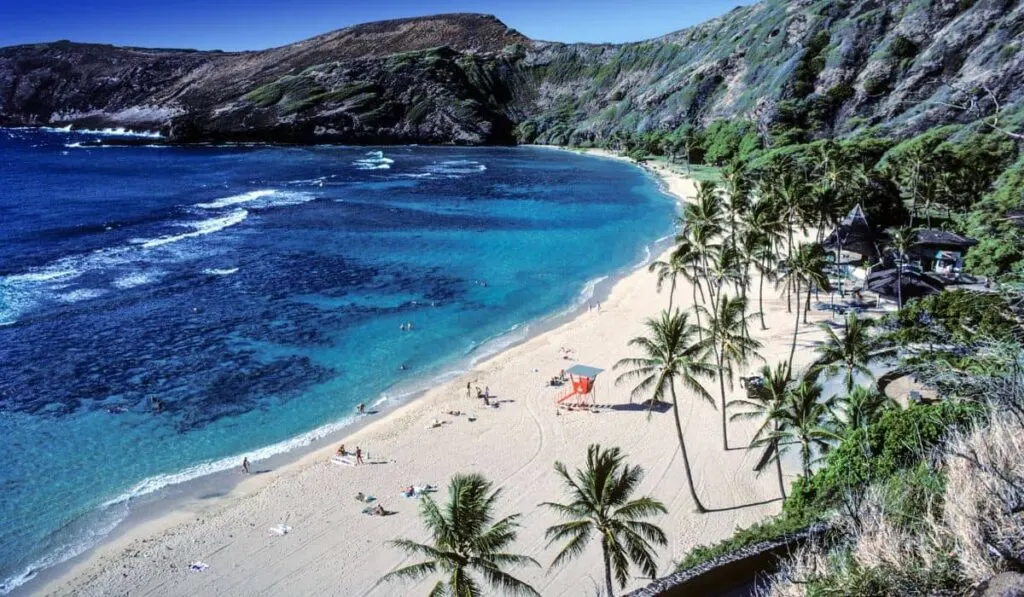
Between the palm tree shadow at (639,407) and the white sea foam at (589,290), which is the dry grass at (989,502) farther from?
the white sea foam at (589,290)

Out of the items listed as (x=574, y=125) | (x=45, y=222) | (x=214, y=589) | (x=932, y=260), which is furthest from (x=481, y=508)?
(x=574, y=125)

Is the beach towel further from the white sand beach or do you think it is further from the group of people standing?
the group of people standing

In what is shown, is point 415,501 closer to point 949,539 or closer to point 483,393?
point 483,393

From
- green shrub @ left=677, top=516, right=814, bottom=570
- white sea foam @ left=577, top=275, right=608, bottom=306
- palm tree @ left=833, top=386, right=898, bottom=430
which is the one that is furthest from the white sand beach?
white sea foam @ left=577, top=275, right=608, bottom=306

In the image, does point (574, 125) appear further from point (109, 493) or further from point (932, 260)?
point (109, 493)

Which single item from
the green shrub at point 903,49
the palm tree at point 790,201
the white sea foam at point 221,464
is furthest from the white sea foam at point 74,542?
the green shrub at point 903,49

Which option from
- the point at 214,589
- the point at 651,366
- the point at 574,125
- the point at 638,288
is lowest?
the point at 214,589

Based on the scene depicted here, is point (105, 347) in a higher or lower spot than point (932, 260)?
lower
